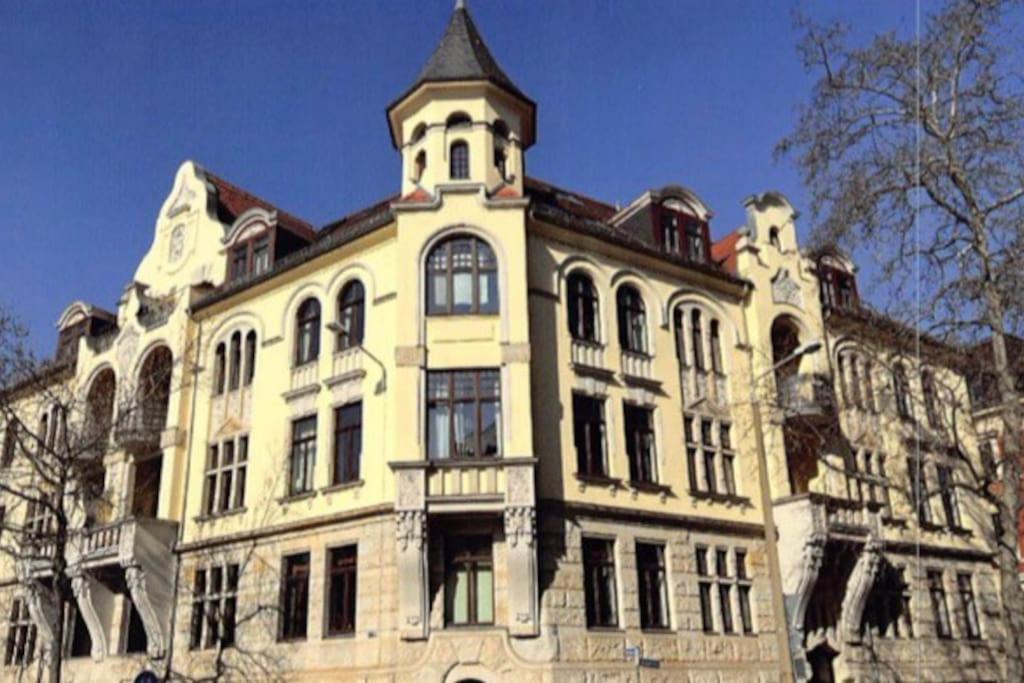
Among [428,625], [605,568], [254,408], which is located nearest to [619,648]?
[605,568]

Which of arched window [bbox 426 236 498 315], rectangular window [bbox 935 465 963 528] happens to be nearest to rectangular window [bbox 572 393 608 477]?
arched window [bbox 426 236 498 315]

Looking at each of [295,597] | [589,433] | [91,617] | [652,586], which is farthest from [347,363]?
[91,617]

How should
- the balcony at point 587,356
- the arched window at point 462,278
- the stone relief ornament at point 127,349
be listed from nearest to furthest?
1. the arched window at point 462,278
2. the balcony at point 587,356
3. the stone relief ornament at point 127,349

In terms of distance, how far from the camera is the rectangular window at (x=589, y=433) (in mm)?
22578

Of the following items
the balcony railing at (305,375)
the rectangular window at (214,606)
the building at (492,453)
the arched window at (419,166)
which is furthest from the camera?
the arched window at (419,166)

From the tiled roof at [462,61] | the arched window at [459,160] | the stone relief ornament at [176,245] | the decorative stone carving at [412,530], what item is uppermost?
the tiled roof at [462,61]

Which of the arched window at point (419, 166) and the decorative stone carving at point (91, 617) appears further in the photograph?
the decorative stone carving at point (91, 617)

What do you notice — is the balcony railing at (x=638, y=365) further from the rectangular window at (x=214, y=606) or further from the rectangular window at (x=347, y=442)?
the rectangular window at (x=214, y=606)

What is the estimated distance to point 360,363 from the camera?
2342cm

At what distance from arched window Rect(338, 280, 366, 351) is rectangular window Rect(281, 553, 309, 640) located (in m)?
5.49

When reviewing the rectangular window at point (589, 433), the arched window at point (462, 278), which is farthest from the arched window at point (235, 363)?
the rectangular window at point (589, 433)

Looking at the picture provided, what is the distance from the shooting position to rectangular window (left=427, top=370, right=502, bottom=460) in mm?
21281

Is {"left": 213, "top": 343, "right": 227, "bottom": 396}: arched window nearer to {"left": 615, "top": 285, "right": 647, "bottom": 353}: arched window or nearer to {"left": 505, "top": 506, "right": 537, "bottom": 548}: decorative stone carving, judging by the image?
{"left": 505, "top": 506, "right": 537, "bottom": 548}: decorative stone carving

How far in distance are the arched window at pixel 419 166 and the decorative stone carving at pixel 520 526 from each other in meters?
9.90
